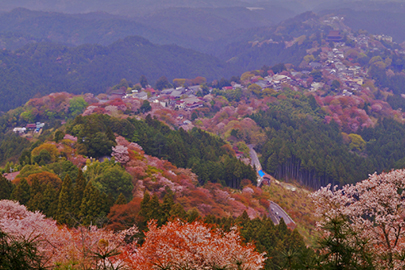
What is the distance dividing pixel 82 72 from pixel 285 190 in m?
110

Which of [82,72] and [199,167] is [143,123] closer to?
[199,167]

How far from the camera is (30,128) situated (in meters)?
67.3

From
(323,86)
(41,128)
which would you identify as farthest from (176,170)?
(323,86)

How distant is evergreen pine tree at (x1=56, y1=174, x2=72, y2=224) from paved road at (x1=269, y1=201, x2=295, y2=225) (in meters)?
25.8

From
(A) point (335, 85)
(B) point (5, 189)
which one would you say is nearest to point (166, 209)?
(B) point (5, 189)

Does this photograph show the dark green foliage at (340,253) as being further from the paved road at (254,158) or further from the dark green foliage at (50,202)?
the paved road at (254,158)

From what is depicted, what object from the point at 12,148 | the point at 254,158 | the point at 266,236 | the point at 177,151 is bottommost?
the point at 254,158

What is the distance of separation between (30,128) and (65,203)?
5057 centimetres

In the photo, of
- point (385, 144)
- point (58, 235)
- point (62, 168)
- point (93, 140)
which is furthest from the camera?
point (385, 144)

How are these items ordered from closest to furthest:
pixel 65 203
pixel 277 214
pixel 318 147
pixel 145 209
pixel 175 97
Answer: pixel 145 209 < pixel 65 203 < pixel 277 214 < pixel 318 147 < pixel 175 97

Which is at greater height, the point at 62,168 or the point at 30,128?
the point at 62,168

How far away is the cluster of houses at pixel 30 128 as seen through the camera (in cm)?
6550

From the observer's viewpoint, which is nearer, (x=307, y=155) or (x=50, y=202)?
(x=50, y=202)

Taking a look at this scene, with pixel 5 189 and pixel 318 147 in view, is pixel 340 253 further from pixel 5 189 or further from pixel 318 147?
pixel 318 147
